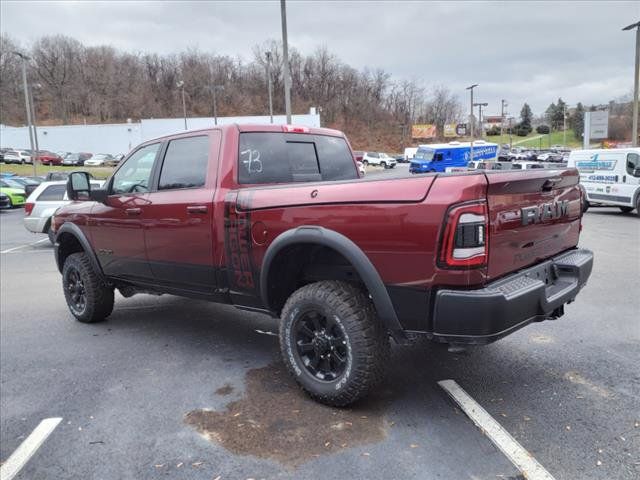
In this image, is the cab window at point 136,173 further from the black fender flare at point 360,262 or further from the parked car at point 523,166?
the parked car at point 523,166

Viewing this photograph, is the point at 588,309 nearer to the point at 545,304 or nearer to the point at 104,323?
the point at 545,304

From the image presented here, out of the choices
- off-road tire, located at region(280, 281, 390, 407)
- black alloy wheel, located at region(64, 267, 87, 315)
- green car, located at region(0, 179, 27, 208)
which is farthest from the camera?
green car, located at region(0, 179, 27, 208)

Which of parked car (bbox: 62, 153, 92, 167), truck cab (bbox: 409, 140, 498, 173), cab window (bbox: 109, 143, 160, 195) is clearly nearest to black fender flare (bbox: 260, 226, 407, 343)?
cab window (bbox: 109, 143, 160, 195)

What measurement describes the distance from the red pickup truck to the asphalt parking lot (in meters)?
0.46

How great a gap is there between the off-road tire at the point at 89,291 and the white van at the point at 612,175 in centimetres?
1442

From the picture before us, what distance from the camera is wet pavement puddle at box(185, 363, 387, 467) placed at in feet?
9.75

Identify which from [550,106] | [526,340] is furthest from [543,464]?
[550,106]

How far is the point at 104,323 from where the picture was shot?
587 centimetres

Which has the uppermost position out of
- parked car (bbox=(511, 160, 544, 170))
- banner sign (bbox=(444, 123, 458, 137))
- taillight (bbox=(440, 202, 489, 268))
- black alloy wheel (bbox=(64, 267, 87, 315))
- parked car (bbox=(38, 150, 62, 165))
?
banner sign (bbox=(444, 123, 458, 137))

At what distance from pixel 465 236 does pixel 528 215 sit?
2.18 ft

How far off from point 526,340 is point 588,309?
5.01 ft

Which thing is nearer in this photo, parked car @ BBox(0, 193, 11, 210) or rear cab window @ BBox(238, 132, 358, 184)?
rear cab window @ BBox(238, 132, 358, 184)

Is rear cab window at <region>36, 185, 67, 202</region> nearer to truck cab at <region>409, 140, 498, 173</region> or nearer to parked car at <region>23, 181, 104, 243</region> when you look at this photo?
parked car at <region>23, 181, 104, 243</region>

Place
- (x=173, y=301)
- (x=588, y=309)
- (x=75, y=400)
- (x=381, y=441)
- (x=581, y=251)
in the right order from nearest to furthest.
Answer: (x=381, y=441)
(x=75, y=400)
(x=581, y=251)
(x=588, y=309)
(x=173, y=301)
